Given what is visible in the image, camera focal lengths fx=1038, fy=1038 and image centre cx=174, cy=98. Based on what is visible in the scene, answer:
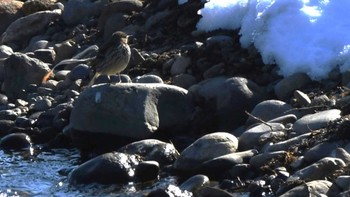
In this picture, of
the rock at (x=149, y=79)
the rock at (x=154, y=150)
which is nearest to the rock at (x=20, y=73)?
→ the rock at (x=149, y=79)

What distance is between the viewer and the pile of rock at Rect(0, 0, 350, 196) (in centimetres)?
970

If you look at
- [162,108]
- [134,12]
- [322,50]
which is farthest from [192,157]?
[134,12]

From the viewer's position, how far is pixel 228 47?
518 inches

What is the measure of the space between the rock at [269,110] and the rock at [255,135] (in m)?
0.51

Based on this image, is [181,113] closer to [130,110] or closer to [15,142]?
[130,110]

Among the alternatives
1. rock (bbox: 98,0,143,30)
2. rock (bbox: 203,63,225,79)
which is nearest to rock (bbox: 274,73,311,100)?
rock (bbox: 203,63,225,79)

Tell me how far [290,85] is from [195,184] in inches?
101

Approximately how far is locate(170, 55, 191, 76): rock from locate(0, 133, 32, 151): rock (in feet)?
6.81

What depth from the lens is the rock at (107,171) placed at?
408 inches

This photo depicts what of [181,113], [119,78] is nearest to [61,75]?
[119,78]

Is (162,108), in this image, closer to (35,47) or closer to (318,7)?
(318,7)

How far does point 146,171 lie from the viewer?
10.4 meters

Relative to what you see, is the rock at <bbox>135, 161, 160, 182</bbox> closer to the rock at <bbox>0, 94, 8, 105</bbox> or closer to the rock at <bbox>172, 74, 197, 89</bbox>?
the rock at <bbox>172, 74, 197, 89</bbox>

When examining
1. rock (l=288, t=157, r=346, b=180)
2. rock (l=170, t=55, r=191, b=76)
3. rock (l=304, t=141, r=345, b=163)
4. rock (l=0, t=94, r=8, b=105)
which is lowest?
rock (l=0, t=94, r=8, b=105)
